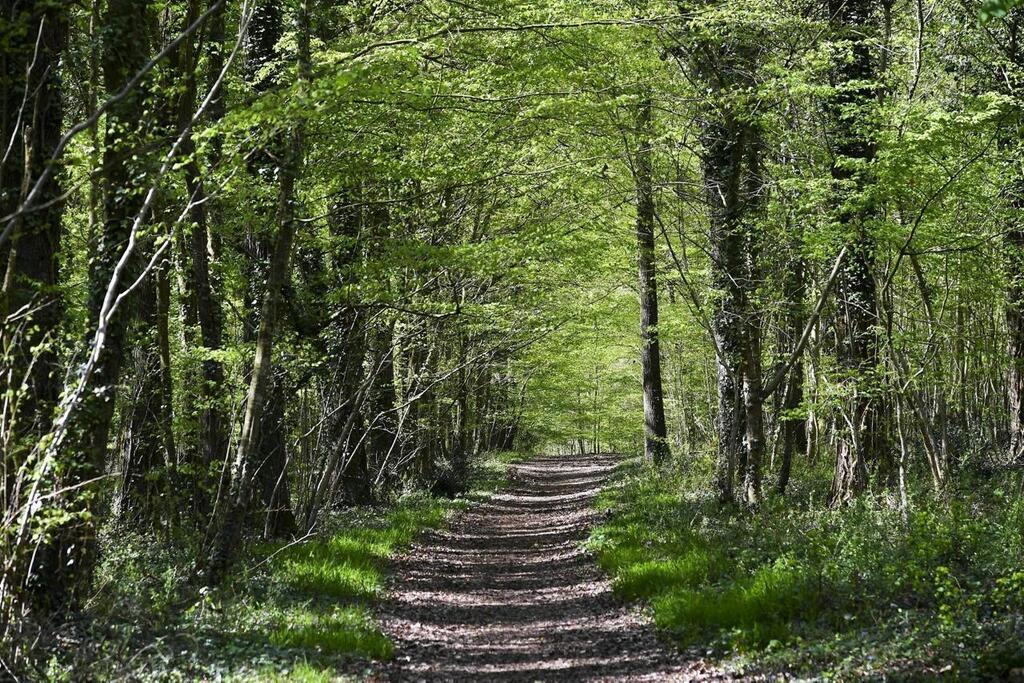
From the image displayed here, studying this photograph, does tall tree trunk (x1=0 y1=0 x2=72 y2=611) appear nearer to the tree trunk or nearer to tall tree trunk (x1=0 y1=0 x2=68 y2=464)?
tall tree trunk (x1=0 y1=0 x2=68 y2=464)

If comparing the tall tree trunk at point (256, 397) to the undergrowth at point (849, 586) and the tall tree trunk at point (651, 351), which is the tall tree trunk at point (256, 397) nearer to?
the undergrowth at point (849, 586)

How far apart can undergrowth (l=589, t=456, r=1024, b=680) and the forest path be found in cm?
34

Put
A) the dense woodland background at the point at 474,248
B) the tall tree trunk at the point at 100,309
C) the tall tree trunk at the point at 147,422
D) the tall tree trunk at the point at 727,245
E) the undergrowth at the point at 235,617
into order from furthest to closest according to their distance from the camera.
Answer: the tall tree trunk at the point at 727,245
the tall tree trunk at the point at 147,422
the dense woodland background at the point at 474,248
the tall tree trunk at the point at 100,309
the undergrowth at the point at 235,617

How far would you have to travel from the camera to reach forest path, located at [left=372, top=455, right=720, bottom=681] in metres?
6.52

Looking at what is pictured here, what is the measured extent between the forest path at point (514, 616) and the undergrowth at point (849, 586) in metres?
0.34

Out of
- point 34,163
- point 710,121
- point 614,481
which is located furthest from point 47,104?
point 614,481

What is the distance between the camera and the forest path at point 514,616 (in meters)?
6.52

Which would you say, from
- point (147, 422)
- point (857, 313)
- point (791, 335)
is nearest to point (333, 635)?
point (147, 422)

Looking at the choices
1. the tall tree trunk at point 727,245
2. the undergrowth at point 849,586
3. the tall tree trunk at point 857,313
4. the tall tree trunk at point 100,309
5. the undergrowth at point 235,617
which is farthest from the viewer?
the tall tree trunk at point 727,245

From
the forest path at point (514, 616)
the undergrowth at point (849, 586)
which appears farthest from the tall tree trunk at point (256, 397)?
the undergrowth at point (849, 586)

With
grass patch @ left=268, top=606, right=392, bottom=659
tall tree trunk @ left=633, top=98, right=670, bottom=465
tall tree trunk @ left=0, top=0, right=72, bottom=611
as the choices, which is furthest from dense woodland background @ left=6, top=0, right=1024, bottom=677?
grass patch @ left=268, top=606, right=392, bottom=659

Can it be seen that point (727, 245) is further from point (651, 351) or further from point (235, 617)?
point (651, 351)

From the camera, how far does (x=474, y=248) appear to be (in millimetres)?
10656

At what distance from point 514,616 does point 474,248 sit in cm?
446
